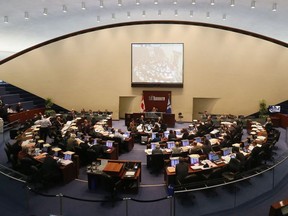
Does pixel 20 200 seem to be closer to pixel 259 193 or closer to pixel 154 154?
pixel 154 154

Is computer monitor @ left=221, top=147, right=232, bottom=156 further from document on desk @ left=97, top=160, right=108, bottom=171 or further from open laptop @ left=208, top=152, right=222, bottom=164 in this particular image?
document on desk @ left=97, top=160, right=108, bottom=171

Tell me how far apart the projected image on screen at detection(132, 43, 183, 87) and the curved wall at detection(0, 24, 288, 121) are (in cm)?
49

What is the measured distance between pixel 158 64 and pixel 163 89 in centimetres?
209

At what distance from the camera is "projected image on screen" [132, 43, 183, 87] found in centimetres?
2117

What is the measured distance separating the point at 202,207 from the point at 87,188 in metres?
4.07

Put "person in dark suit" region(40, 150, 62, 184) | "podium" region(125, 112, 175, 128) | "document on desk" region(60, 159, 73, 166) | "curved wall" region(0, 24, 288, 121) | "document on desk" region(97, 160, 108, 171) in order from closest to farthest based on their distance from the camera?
"person in dark suit" region(40, 150, 62, 184), "document on desk" region(97, 160, 108, 171), "document on desk" region(60, 159, 73, 166), "podium" region(125, 112, 175, 128), "curved wall" region(0, 24, 288, 121)

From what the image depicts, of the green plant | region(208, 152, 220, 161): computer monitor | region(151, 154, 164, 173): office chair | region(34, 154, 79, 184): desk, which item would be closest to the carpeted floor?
region(34, 154, 79, 184): desk

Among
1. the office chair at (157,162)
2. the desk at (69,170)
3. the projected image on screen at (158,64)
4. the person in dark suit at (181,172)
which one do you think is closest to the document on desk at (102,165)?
the desk at (69,170)

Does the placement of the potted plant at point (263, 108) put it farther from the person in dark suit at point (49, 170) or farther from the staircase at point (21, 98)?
the staircase at point (21, 98)

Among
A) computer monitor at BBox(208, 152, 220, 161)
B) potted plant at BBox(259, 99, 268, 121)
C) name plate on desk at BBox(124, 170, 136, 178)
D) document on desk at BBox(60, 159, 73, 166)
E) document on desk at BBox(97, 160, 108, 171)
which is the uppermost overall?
potted plant at BBox(259, 99, 268, 121)

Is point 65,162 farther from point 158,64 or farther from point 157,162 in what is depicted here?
point 158,64

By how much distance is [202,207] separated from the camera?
24.0ft

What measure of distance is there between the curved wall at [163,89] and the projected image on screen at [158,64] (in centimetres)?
49

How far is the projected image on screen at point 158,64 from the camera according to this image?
69.5 ft
